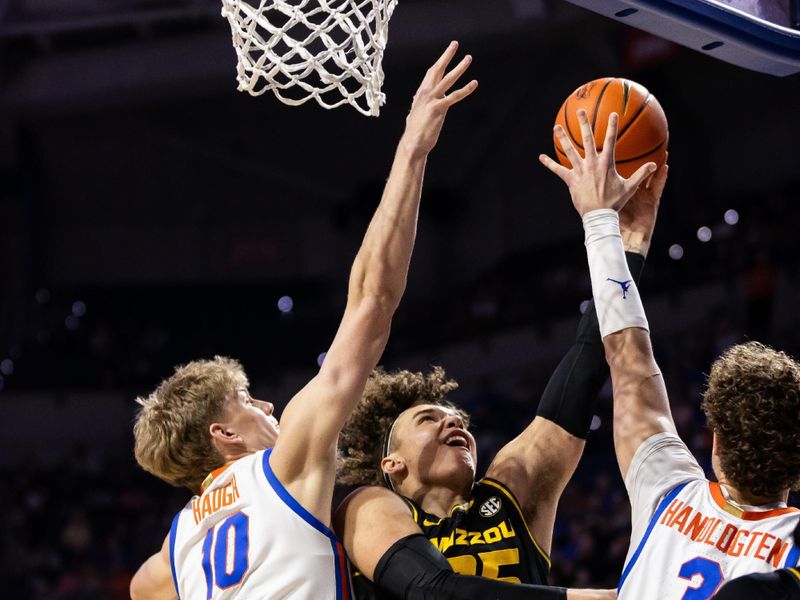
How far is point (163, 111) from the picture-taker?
1404cm

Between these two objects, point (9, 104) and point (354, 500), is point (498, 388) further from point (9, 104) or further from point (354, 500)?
point (354, 500)

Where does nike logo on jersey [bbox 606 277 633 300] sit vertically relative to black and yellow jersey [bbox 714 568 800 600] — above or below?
above

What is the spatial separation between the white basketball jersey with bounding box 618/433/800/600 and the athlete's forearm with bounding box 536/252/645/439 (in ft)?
2.07

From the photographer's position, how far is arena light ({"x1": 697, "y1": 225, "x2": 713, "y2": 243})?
10.2 metres

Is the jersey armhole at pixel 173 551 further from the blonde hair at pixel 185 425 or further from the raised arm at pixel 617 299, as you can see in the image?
the raised arm at pixel 617 299

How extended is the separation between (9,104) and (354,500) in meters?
12.1

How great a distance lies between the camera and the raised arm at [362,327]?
2.35 metres

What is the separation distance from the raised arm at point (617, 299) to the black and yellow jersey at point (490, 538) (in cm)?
54

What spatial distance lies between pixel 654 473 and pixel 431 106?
1043mm

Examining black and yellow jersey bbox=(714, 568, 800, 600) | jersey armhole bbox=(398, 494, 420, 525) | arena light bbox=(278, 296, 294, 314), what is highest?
black and yellow jersey bbox=(714, 568, 800, 600)

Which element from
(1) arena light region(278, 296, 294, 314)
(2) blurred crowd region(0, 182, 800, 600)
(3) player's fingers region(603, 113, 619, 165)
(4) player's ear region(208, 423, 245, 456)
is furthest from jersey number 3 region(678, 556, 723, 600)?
(1) arena light region(278, 296, 294, 314)


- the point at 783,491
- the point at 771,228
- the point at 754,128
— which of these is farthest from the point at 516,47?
the point at 783,491

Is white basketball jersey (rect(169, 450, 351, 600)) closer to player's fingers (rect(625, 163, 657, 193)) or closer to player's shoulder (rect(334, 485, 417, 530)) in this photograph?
player's shoulder (rect(334, 485, 417, 530))

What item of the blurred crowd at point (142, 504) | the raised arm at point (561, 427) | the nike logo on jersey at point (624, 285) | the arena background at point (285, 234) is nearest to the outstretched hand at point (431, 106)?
the nike logo on jersey at point (624, 285)
